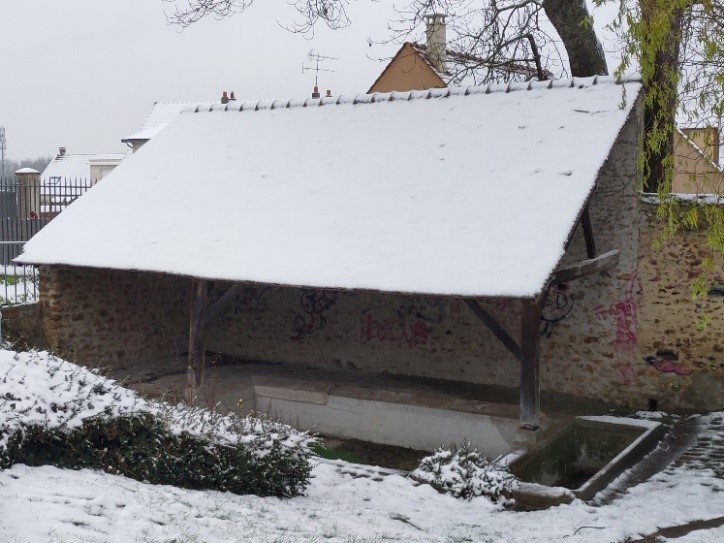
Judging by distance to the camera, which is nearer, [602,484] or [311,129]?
[602,484]

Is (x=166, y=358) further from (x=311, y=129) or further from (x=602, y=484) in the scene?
(x=602, y=484)

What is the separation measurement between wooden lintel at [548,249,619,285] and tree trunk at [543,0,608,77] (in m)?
3.91

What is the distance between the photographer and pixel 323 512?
5.58 metres

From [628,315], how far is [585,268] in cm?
145

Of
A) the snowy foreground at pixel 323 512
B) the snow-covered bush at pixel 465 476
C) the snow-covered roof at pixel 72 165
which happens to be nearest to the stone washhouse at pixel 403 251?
the snow-covered bush at pixel 465 476

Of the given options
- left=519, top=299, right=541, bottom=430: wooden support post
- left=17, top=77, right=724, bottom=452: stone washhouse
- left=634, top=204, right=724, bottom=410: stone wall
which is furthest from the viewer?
left=634, top=204, right=724, bottom=410: stone wall

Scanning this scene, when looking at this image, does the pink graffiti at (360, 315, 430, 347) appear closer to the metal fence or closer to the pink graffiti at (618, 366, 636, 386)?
the pink graffiti at (618, 366, 636, 386)

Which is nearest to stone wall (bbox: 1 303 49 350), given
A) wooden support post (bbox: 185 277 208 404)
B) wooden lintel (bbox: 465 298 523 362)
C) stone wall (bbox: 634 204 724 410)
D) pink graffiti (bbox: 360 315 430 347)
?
wooden support post (bbox: 185 277 208 404)

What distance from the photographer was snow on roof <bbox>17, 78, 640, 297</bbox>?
779 centimetres

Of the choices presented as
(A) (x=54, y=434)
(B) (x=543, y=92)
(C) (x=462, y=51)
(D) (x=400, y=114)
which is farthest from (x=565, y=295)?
(A) (x=54, y=434)

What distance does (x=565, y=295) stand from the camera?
380 inches

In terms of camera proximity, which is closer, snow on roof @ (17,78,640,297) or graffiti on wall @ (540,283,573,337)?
snow on roof @ (17,78,640,297)

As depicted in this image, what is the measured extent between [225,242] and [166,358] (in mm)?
3536

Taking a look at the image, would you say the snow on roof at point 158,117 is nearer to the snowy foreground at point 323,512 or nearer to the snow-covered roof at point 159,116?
the snow-covered roof at point 159,116
